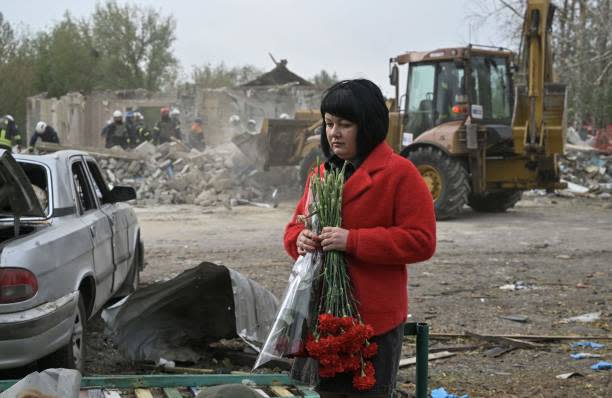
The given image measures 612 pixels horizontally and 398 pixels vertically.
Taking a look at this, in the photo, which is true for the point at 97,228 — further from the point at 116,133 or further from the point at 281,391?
the point at 116,133

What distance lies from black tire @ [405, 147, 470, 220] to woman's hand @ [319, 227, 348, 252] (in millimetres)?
11959

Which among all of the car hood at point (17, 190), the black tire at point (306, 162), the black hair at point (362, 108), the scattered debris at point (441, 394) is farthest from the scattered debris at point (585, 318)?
the black tire at point (306, 162)

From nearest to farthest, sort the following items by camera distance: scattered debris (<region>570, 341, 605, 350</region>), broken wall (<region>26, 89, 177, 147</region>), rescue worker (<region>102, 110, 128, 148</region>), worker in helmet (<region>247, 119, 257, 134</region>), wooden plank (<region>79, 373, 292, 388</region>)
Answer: wooden plank (<region>79, 373, 292, 388</region>) < scattered debris (<region>570, 341, 605, 350</region>) < rescue worker (<region>102, 110, 128, 148</region>) < worker in helmet (<region>247, 119, 257, 134</region>) < broken wall (<region>26, 89, 177, 147</region>)

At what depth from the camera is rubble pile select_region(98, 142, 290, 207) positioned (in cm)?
2041

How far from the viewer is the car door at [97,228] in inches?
235

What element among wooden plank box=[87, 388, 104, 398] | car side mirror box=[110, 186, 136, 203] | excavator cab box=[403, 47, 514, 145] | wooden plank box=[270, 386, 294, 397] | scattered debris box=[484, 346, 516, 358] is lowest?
scattered debris box=[484, 346, 516, 358]

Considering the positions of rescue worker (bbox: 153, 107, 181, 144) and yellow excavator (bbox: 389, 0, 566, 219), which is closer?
Result: yellow excavator (bbox: 389, 0, 566, 219)

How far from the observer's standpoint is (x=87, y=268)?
557 centimetres

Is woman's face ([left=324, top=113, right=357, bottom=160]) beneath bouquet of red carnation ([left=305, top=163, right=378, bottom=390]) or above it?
above

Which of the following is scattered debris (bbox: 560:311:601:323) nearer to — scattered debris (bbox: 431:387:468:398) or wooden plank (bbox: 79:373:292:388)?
scattered debris (bbox: 431:387:468:398)

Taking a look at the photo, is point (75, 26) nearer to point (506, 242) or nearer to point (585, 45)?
point (585, 45)

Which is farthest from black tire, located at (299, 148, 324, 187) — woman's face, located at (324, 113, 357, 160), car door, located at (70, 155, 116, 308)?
woman's face, located at (324, 113, 357, 160)

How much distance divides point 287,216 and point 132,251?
944 centimetres

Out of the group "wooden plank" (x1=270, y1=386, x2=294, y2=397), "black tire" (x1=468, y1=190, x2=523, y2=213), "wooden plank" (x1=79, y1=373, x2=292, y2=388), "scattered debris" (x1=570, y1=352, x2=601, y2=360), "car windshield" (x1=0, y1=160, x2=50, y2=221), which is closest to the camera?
"wooden plank" (x1=79, y1=373, x2=292, y2=388)
